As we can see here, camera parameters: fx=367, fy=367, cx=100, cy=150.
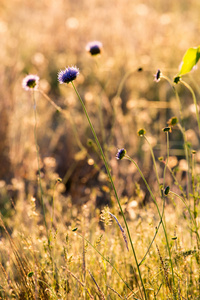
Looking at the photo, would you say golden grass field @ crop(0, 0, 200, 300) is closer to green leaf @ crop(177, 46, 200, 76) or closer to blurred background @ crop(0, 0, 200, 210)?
blurred background @ crop(0, 0, 200, 210)

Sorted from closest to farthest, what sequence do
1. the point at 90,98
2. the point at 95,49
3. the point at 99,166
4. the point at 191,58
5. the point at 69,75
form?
the point at 191,58
the point at 69,75
the point at 95,49
the point at 99,166
the point at 90,98

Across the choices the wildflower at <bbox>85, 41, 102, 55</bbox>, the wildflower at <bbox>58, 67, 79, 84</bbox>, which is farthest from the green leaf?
the wildflower at <bbox>85, 41, 102, 55</bbox>

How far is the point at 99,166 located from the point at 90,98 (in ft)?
2.19

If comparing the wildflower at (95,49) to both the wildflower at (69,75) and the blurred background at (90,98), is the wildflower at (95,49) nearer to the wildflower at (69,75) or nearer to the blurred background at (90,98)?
the blurred background at (90,98)

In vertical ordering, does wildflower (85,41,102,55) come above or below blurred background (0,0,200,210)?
below

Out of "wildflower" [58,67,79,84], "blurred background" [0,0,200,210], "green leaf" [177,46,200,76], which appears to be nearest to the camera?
"green leaf" [177,46,200,76]

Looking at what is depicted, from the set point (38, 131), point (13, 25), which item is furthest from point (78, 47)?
point (38, 131)

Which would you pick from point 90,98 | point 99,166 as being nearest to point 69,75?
point 99,166

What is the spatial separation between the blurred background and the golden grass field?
17mm

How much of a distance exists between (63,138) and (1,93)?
765 mm

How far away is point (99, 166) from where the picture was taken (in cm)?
307

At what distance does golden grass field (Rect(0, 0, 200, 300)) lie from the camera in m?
1.42

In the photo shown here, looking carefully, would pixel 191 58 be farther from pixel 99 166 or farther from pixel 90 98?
pixel 90 98

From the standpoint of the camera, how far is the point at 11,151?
3.20m
